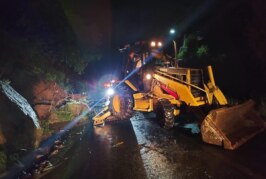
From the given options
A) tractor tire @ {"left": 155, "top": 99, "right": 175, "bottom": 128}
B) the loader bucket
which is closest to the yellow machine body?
the loader bucket

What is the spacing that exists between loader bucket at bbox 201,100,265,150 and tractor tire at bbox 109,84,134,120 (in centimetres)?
414

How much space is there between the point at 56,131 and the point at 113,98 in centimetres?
291

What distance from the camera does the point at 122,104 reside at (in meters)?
11.0

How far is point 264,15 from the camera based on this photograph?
10945 millimetres

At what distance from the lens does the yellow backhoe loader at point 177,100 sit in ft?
23.0

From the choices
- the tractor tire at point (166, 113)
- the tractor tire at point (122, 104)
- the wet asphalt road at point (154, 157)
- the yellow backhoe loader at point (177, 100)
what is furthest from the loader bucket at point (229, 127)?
the tractor tire at point (122, 104)

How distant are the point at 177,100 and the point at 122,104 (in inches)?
114

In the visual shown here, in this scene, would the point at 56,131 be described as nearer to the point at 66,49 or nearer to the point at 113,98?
the point at 113,98

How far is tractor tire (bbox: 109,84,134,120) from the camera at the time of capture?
1063 cm

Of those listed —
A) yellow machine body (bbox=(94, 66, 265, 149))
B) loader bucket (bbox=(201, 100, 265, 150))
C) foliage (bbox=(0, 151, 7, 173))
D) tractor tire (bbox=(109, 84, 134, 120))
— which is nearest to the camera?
foliage (bbox=(0, 151, 7, 173))

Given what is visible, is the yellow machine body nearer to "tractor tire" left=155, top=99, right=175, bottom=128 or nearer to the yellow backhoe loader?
the yellow backhoe loader

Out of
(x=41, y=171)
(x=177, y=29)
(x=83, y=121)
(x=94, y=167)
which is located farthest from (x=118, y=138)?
(x=177, y=29)

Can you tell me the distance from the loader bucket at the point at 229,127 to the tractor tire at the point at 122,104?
414 centimetres

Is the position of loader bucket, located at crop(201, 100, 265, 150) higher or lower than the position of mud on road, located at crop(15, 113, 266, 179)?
higher
